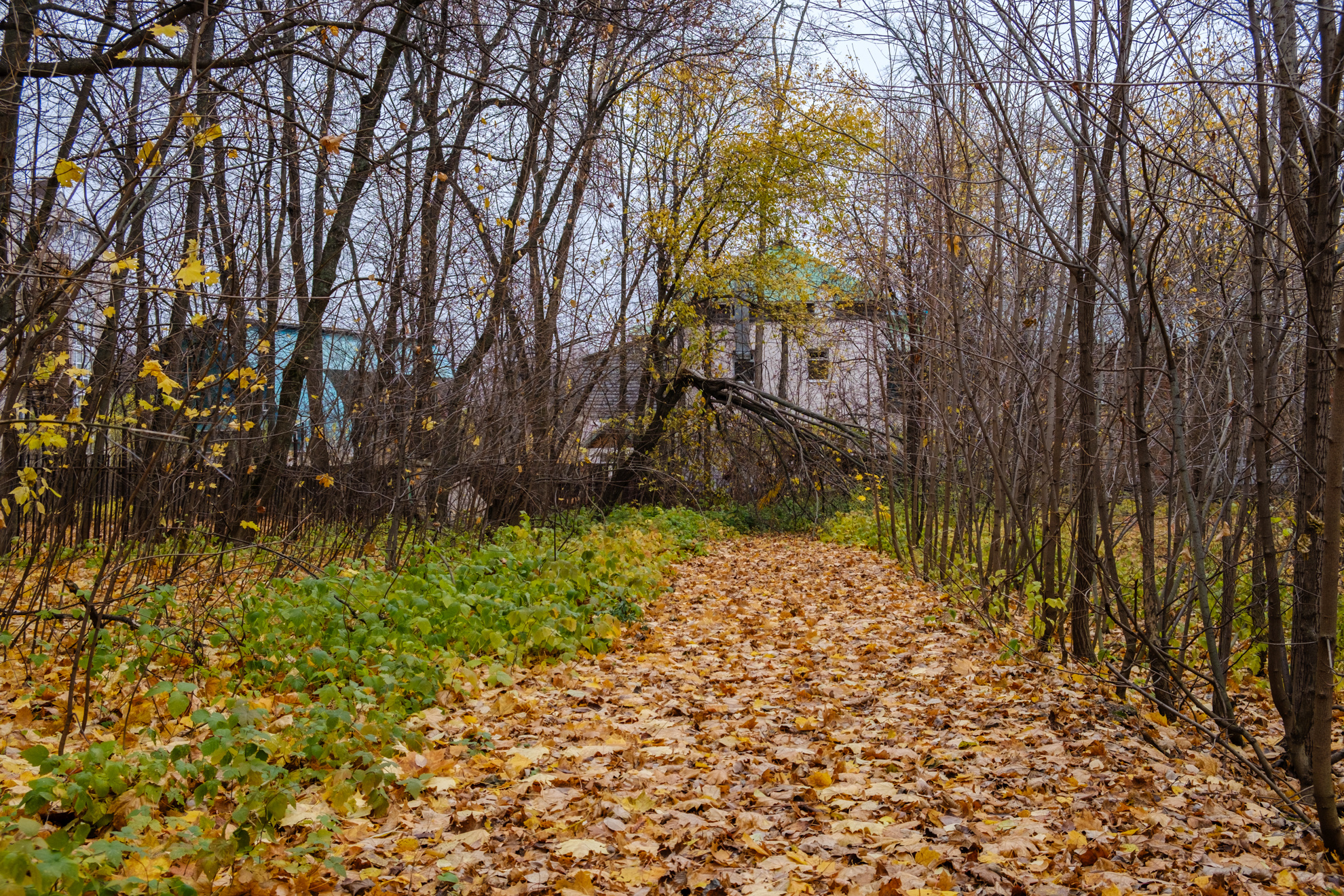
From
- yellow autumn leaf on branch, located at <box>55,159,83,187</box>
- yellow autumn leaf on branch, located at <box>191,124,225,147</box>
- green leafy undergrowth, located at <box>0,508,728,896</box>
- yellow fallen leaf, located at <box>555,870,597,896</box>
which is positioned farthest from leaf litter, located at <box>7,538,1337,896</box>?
yellow autumn leaf on branch, located at <box>191,124,225,147</box>

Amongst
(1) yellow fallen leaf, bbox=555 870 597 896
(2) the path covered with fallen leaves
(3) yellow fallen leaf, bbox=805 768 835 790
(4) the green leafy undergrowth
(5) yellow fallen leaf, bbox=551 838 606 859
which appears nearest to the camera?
(4) the green leafy undergrowth

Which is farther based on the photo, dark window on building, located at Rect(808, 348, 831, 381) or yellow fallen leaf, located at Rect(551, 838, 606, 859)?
dark window on building, located at Rect(808, 348, 831, 381)

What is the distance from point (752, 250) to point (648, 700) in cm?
1278

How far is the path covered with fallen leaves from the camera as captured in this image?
9.51 ft

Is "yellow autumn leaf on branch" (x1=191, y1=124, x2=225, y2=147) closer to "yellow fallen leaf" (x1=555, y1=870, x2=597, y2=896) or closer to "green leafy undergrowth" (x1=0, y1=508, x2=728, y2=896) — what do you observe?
"green leafy undergrowth" (x1=0, y1=508, x2=728, y2=896)

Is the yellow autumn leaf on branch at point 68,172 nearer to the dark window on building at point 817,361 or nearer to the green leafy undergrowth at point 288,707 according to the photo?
the green leafy undergrowth at point 288,707

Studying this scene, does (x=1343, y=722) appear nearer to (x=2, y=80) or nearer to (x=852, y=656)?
(x=852, y=656)

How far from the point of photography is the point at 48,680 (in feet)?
15.0

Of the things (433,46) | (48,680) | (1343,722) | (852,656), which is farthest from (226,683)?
(1343,722)

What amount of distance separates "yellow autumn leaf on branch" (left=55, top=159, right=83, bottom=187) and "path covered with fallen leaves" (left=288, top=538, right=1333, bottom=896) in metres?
2.31

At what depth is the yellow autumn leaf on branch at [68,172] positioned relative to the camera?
9.71 ft

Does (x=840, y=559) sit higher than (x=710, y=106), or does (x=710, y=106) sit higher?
(x=710, y=106)

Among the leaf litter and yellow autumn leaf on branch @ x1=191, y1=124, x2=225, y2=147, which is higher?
yellow autumn leaf on branch @ x1=191, y1=124, x2=225, y2=147

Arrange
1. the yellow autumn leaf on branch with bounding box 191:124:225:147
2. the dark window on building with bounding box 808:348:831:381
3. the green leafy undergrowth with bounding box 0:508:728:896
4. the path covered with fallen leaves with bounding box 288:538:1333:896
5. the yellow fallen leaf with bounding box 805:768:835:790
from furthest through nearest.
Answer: the dark window on building with bounding box 808:348:831:381, the yellow fallen leaf with bounding box 805:768:835:790, the yellow autumn leaf on branch with bounding box 191:124:225:147, the path covered with fallen leaves with bounding box 288:538:1333:896, the green leafy undergrowth with bounding box 0:508:728:896
